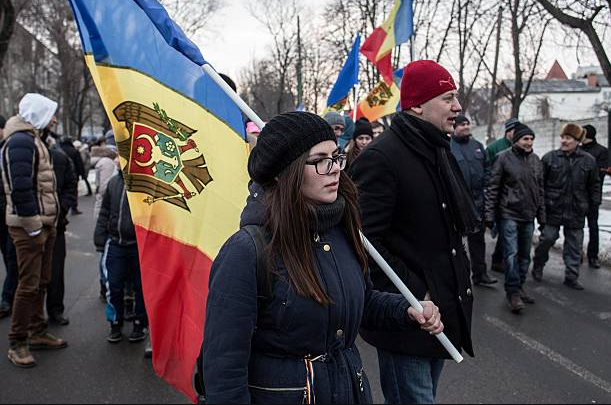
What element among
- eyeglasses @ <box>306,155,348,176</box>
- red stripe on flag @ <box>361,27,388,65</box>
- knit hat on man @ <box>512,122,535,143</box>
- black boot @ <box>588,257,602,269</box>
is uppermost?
red stripe on flag @ <box>361,27,388,65</box>

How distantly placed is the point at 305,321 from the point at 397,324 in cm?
58

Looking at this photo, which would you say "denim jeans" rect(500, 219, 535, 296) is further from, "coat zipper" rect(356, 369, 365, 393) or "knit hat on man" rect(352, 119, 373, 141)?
"coat zipper" rect(356, 369, 365, 393)

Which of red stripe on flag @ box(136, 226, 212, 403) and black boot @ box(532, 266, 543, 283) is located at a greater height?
red stripe on flag @ box(136, 226, 212, 403)

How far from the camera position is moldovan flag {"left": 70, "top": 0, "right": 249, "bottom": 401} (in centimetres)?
235

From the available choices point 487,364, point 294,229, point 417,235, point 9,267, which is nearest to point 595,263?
point 487,364

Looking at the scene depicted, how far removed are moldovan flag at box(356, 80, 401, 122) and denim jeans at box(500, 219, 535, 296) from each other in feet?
10.1

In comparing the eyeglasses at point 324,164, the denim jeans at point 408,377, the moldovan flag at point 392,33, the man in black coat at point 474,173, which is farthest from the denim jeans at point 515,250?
the eyeglasses at point 324,164

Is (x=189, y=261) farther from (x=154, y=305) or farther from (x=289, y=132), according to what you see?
(x=289, y=132)

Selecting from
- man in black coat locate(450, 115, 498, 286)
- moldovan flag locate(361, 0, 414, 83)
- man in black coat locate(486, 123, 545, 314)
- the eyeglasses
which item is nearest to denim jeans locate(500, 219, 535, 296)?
Answer: man in black coat locate(486, 123, 545, 314)

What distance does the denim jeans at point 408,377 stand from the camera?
7.79 ft

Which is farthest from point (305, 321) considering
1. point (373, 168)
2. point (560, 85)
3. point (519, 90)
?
point (560, 85)

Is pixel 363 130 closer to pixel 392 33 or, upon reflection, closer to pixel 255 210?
pixel 392 33

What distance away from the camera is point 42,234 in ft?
13.9

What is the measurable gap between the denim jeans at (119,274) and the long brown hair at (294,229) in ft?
9.98
